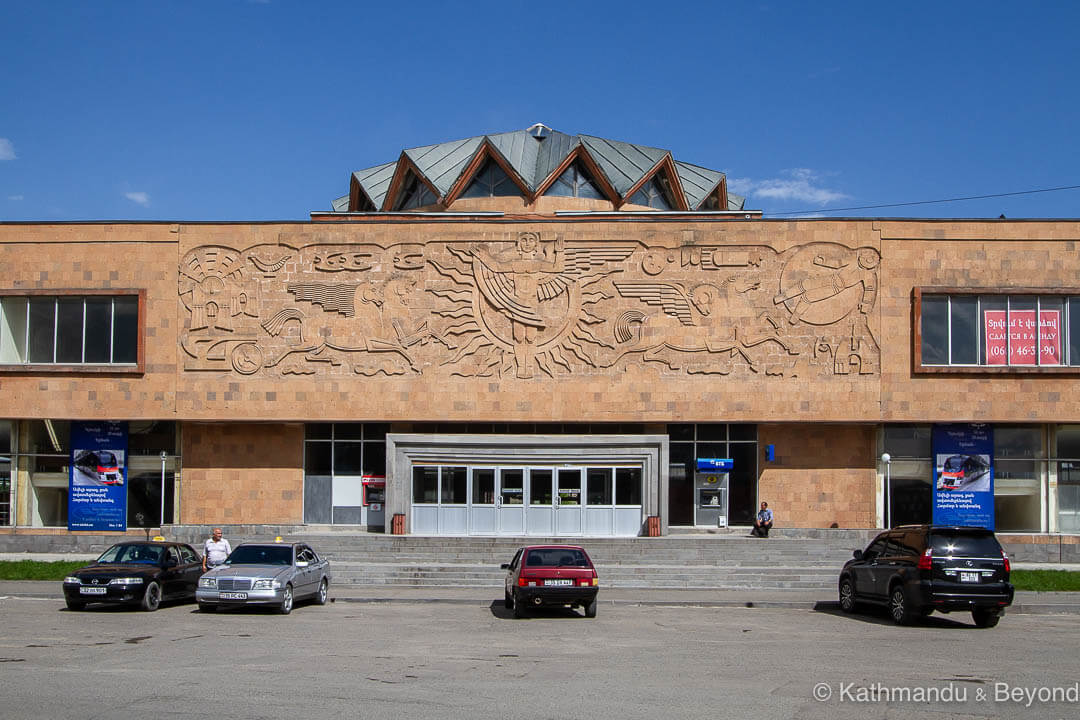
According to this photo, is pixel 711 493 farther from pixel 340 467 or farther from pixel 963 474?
pixel 340 467

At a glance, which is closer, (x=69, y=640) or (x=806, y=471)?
(x=69, y=640)

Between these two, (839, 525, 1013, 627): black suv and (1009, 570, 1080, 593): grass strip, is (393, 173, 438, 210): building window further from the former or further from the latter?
(839, 525, 1013, 627): black suv

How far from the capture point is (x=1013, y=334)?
32.9 metres

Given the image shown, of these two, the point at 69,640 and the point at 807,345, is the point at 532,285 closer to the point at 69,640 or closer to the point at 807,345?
the point at 807,345

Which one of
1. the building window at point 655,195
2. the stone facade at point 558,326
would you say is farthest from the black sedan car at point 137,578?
the building window at point 655,195

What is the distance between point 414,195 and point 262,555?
2740 centimetres

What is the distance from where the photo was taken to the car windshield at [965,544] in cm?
1814

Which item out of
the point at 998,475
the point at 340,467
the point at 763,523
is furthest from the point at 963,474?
the point at 340,467

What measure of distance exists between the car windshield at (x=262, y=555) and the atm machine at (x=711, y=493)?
1701 cm

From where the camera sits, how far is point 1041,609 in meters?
21.9

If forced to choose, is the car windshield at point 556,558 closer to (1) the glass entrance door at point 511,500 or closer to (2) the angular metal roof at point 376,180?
(1) the glass entrance door at point 511,500

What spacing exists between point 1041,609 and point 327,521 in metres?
21.7

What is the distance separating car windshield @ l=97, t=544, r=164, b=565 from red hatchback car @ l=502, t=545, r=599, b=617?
7.51 metres

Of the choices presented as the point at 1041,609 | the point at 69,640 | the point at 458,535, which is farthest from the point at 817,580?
the point at 69,640
